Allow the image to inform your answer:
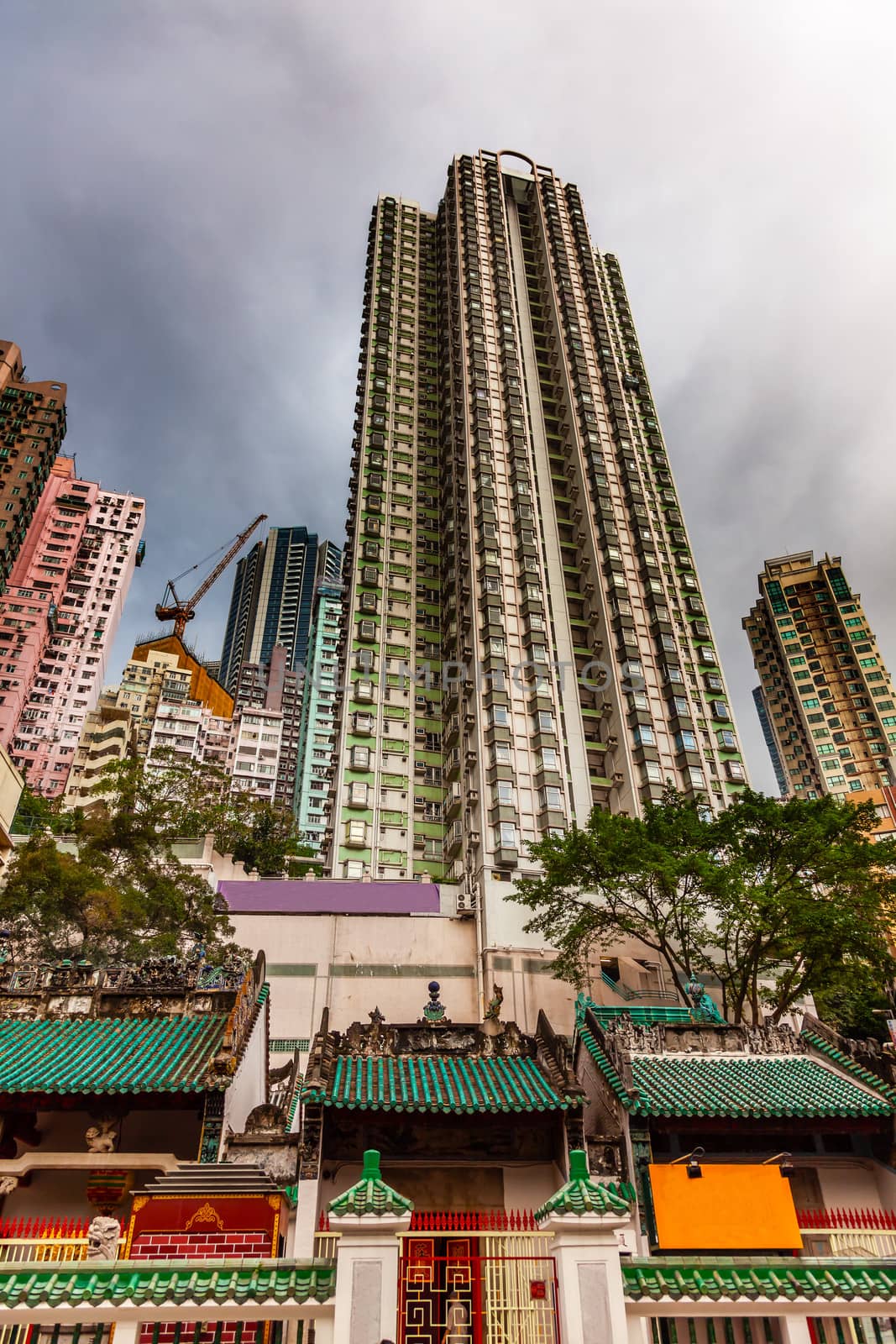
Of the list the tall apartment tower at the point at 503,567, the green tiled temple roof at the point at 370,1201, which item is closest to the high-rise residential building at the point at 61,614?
the tall apartment tower at the point at 503,567

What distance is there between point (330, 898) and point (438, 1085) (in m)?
29.2

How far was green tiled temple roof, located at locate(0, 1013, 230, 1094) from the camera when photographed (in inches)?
631

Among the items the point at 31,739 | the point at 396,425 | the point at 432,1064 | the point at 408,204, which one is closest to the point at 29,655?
the point at 31,739

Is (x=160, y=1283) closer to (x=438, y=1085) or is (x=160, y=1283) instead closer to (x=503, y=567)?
(x=438, y=1085)

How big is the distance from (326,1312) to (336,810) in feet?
169

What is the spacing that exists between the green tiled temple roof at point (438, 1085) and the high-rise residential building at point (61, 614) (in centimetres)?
9079

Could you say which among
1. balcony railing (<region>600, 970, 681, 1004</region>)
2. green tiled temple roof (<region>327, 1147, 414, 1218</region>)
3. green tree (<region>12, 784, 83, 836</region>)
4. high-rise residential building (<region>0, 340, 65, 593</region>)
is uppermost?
high-rise residential building (<region>0, 340, 65, 593</region>)

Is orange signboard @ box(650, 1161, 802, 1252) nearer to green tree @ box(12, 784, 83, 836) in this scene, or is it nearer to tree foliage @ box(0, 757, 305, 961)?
tree foliage @ box(0, 757, 305, 961)

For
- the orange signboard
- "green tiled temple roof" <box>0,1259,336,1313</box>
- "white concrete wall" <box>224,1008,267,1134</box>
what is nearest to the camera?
"green tiled temple roof" <box>0,1259,336,1313</box>

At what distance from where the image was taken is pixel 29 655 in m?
100

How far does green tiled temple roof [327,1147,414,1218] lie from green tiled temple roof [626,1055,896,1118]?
1088 centimetres

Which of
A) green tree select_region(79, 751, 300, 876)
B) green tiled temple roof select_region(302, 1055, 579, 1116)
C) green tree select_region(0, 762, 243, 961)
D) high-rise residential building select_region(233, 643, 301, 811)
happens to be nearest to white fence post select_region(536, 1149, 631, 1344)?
green tiled temple roof select_region(302, 1055, 579, 1116)

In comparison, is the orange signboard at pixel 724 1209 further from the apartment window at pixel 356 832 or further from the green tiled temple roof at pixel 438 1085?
the apartment window at pixel 356 832

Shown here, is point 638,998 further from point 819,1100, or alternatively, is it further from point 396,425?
point 396,425
